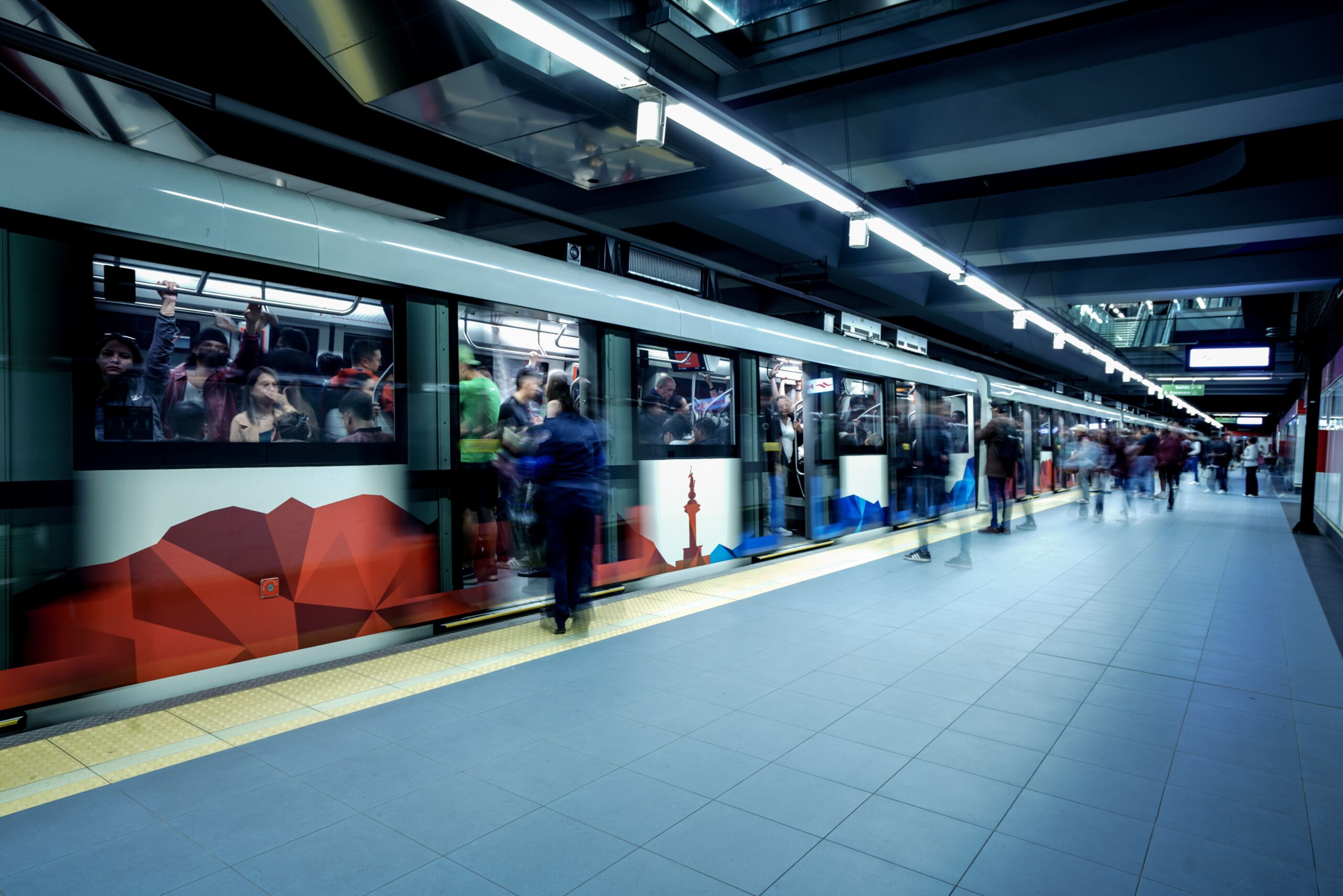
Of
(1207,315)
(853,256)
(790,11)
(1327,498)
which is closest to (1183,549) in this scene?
(1327,498)

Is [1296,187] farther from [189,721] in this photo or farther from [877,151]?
[189,721]

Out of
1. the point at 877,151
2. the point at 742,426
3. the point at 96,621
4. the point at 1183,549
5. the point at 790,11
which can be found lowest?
the point at 1183,549

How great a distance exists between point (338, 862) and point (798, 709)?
202 centimetres

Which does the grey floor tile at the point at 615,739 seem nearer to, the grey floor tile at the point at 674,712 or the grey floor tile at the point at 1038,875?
the grey floor tile at the point at 674,712

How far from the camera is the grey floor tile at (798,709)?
3275 mm

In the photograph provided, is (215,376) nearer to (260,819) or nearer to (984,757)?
(260,819)

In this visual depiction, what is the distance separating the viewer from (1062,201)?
8062mm

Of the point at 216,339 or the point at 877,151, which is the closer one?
the point at 216,339

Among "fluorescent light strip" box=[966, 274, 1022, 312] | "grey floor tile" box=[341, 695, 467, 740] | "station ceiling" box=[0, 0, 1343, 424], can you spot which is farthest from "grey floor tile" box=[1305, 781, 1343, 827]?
"fluorescent light strip" box=[966, 274, 1022, 312]

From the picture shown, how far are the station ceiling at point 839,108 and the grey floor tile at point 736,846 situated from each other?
3000mm

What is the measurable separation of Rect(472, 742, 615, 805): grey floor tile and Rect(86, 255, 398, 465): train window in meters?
1.72

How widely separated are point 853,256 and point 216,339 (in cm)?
791

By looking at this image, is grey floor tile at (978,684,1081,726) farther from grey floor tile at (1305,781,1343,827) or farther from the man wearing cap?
the man wearing cap

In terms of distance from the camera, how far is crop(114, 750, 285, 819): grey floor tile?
8.15 ft
